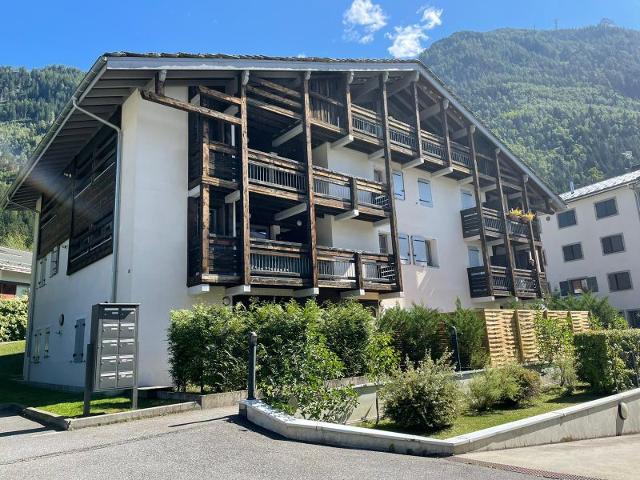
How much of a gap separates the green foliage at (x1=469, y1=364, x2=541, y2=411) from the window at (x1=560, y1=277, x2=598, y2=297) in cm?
2994

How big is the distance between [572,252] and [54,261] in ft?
120

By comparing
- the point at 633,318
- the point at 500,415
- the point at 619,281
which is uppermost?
the point at 619,281

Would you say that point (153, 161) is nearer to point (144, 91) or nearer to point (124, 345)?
point (144, 91)

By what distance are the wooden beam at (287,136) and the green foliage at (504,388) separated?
11.4 metres

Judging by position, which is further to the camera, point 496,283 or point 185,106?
point 496,283

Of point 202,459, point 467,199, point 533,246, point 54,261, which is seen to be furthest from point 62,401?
point 533,246

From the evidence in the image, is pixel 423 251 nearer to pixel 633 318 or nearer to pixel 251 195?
pixel 251 195

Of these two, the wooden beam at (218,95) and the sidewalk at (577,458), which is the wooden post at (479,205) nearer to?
the wooden beam at (218,95)

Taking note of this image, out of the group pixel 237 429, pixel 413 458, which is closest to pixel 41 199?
pixel 237 429

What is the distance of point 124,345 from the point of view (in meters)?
10.9

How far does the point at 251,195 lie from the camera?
1741 cm

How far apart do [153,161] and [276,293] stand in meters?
5.89

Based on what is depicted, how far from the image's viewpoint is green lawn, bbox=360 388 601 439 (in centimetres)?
920

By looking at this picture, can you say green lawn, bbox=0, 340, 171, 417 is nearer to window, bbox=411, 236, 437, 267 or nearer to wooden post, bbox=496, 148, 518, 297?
window, bbox=411, 236, 437, 267
